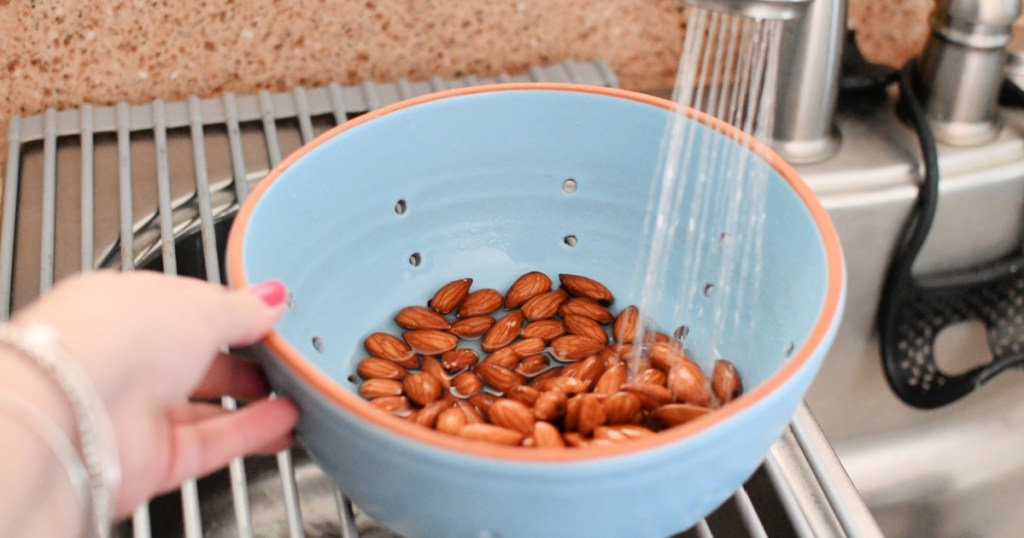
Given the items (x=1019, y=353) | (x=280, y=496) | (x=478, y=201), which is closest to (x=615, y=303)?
(x=478, y=201)

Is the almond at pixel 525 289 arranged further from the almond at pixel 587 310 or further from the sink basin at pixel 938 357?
the sink basin at pixel 938 357

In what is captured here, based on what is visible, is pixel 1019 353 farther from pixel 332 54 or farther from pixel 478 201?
pixel 332 54

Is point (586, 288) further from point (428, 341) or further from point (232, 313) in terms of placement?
point (232, 313)

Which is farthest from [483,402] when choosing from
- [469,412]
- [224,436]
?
[224,436]

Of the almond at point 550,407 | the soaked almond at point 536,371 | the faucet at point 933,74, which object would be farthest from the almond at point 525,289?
the faucet at point 933,74

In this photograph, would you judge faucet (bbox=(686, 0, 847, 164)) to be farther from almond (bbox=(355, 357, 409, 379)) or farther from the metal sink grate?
almond (bbox=(355, 357, 409, 379))

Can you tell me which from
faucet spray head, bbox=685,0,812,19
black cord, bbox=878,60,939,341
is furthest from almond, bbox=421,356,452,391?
black cord, bbox=878,60,939,341
